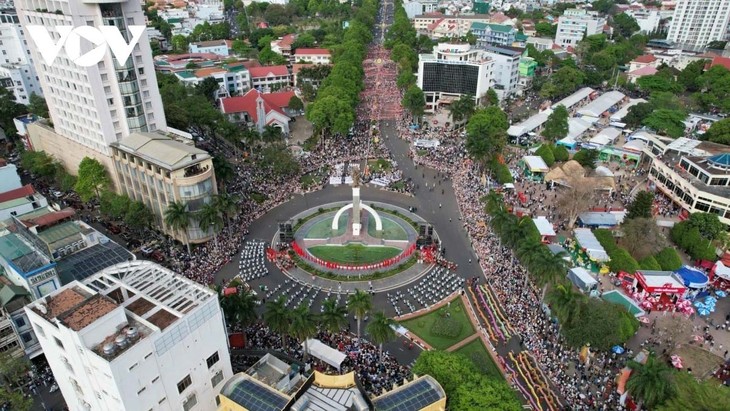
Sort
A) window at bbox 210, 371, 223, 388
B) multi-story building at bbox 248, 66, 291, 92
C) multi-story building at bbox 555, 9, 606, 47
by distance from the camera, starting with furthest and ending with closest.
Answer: multi-story building at bbox 555, 9, 606, 47, multi-story building at bbox 248, 66, 291, 92, window at bbox 210, 371, 223, 388

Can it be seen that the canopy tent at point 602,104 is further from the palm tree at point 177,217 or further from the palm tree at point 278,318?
the palm tree at point 278,318

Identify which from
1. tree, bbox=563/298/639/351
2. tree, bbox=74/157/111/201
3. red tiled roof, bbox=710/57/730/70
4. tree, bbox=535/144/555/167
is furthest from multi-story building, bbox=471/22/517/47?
tree, bbox=563/298/639/351

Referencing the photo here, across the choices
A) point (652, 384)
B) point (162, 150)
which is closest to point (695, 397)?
point (652, 384)

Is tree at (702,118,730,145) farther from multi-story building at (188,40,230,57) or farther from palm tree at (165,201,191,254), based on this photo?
multi-story building at (188,40,230,57)

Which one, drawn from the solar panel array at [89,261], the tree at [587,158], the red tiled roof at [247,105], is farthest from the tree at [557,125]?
the solar panel array at [89,261]

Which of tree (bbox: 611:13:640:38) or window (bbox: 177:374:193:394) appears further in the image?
tree (bbox: 611:13:640:38)

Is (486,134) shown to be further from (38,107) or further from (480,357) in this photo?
(38,107)

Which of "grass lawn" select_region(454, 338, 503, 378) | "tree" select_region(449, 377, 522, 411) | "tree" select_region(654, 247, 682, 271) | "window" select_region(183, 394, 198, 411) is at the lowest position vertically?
"grass lawn" select_region(454, 338, 503, 378)
